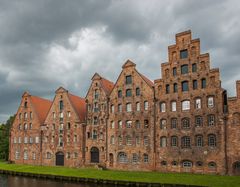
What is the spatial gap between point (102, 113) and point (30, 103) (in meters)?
18.7

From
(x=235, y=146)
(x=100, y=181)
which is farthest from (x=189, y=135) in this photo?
(x=100, y=181)

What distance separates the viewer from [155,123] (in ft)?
143

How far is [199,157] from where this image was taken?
128ft

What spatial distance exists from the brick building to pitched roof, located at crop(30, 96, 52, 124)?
350 centimetres

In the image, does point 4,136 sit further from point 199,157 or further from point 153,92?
point 199,157

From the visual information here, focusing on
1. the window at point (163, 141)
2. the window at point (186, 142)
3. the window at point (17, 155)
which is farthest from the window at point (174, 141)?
the window at point (17, 155)

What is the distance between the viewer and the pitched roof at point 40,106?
59575mm

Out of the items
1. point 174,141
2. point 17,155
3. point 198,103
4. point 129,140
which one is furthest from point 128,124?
point 17,155

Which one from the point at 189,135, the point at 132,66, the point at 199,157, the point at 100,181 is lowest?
the point at 100,181

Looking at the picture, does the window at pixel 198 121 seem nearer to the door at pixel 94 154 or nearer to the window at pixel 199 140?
the window at pixel 199 140

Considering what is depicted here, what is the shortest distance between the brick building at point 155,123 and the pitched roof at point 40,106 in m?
3.50

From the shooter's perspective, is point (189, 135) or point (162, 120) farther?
point (162, 120)

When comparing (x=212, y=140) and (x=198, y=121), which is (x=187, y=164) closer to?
(x=212, y=140)

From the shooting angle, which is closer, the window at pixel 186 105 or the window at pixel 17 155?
the window at pixel 186 105
